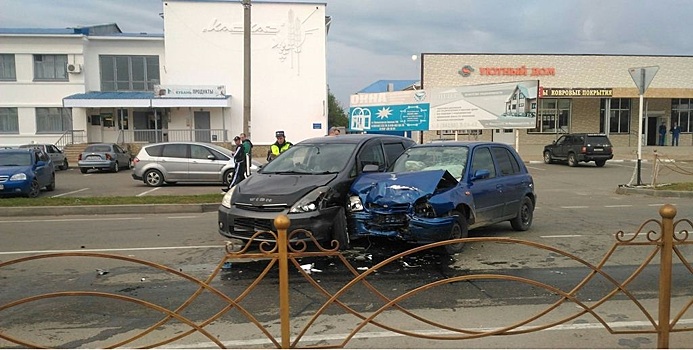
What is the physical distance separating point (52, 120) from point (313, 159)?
100 ft

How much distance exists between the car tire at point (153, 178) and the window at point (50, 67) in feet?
64.3

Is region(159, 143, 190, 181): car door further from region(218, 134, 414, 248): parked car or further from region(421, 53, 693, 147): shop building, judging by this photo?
region(421, 53, 693, 147): shop building

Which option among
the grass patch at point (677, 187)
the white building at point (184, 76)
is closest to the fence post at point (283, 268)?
the grass patch at point (677, 187)

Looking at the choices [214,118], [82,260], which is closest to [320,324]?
[82,260]

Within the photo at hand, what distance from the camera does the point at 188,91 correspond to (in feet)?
100

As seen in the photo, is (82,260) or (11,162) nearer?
(82,260)

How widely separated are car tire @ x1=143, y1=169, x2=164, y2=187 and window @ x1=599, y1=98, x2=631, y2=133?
29.5m

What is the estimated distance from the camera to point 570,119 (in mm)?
33719

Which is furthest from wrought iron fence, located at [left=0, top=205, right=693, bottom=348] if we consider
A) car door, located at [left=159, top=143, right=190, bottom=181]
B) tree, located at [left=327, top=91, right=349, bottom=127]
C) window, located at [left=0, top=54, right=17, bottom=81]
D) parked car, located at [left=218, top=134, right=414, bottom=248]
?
tree, located at [left=327, top=91, right=349, bottom=127]

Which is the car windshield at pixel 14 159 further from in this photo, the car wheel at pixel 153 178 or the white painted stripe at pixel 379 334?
the white painted stripe at pixel 379 334

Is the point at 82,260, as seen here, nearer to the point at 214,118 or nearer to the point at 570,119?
the point at 214,118

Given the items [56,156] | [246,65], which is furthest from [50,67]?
[246,65]

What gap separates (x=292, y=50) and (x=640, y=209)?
83.3ft

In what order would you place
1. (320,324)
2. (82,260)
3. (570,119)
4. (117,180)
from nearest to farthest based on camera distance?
1. (320,324)
2. (82,260)
3. (117,180)
4. (570,119)
